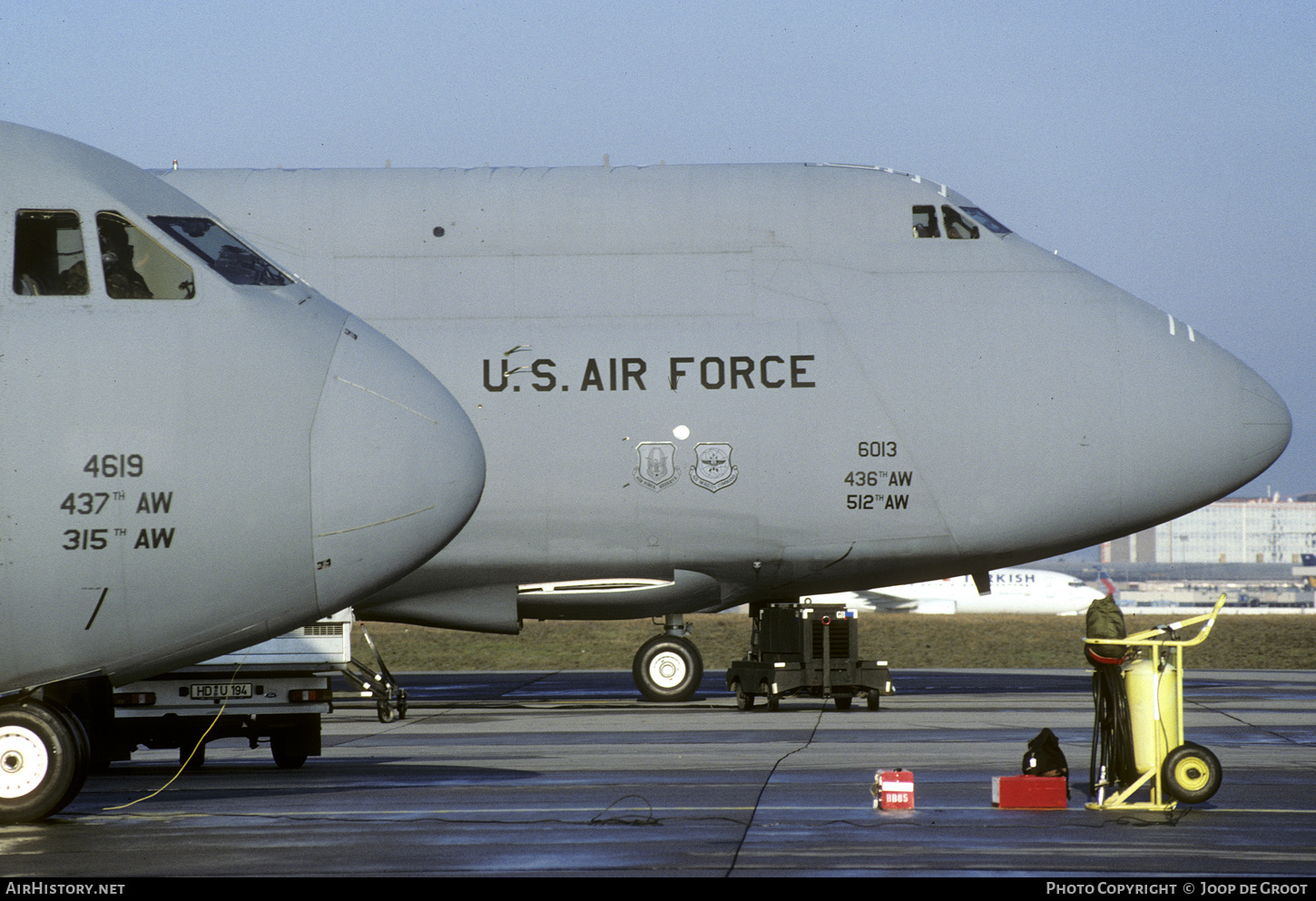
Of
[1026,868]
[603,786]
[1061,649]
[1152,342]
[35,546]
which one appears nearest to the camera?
[1026,868]

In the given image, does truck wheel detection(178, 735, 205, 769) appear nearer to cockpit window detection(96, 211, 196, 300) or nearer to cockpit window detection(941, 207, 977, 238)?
cockpit window detection(96, 211, 196, 300)

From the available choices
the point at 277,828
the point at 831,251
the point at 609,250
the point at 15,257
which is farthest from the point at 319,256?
the point at 277,828

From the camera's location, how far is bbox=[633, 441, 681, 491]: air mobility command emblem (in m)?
23.1

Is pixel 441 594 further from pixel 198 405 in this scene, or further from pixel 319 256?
pixel 198 405

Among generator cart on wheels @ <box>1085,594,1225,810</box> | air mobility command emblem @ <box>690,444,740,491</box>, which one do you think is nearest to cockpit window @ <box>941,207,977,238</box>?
air mobility command emblem @ <box>690,444,740,491</box>

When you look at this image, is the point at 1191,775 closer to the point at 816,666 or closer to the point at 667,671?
the point at 816,666

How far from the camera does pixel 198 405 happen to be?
12.0m

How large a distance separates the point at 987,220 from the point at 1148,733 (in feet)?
41.9

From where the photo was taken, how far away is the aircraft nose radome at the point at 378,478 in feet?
39.1

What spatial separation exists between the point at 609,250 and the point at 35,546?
44.0ft

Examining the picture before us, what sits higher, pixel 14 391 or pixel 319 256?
pixel 319 256

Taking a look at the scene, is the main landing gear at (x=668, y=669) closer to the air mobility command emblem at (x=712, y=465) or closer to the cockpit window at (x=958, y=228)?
the air mobility command emblem at (x=712, y=465)

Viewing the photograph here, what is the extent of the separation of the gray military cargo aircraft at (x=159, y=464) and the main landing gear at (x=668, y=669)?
13460 mm

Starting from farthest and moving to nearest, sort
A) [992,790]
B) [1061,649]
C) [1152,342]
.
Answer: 1. [1061,649]
2. [1152,342]
3. [992,790]
